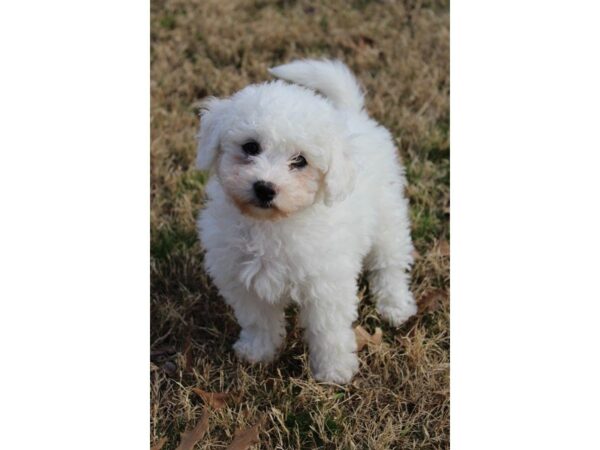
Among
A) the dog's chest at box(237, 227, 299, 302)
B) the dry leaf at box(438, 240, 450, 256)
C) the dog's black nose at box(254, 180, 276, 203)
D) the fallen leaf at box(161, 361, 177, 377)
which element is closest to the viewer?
the dog's black nose at box(254, 180, 276, 203)

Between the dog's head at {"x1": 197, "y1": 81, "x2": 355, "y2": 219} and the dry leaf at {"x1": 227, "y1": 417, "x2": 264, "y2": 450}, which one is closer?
the dog's head at {"x1": 197, "y1": 81, "x2": 355, "y2": 219}

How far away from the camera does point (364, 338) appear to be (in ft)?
8.44

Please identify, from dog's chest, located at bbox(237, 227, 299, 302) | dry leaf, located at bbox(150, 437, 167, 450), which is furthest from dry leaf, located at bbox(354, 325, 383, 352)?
dry leaf, located at bbox(150, 437, 167, 450)

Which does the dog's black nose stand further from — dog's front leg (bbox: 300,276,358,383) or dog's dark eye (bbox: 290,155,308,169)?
dog's front leg (bbox: 300,276,358,383)

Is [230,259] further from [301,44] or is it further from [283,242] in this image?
[301,44]

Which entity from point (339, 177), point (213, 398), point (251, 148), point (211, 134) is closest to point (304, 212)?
point (339, 177)

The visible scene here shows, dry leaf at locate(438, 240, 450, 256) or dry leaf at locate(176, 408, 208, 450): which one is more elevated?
dry leaf at locate(438, 240, 450, 256)

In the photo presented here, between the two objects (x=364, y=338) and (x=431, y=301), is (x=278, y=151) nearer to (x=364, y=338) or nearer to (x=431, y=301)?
(x=364, y=338)

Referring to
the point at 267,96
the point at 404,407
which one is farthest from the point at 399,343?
the point at 267,96

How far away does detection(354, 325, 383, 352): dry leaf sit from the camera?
256 cm

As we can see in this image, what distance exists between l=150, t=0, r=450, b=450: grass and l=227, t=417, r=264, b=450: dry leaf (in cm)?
3

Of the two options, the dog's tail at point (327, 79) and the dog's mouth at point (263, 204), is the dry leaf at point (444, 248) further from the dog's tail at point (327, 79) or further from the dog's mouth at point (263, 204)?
the dog's mouth at point (263, 204)

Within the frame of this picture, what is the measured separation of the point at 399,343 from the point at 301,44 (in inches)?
67.3

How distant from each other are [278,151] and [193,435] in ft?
3.08
